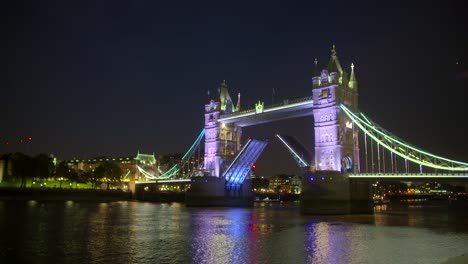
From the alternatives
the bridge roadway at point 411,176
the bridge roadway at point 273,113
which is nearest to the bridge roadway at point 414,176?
the bridge roadway at point 411,176

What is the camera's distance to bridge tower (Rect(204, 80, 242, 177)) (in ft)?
206

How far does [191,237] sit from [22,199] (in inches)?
2087

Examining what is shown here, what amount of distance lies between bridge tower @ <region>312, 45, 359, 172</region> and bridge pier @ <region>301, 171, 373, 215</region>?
2.79m

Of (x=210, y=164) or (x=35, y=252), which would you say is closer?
(x=35, y=252)

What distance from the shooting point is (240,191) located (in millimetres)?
62594

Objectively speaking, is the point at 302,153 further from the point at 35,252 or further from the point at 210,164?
the point at 35,252

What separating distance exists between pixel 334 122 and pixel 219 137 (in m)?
22.8

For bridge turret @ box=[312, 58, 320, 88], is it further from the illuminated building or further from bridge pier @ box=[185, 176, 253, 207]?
the illuminated building

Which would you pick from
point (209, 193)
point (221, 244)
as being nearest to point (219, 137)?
point (209, 193)

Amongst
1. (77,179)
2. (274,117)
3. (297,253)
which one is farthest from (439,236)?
(77,179)

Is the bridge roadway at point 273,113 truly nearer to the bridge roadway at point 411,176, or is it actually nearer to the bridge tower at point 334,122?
the bridge tower at point 334,122

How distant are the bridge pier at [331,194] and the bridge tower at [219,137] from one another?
22466 mm

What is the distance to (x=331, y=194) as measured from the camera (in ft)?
130

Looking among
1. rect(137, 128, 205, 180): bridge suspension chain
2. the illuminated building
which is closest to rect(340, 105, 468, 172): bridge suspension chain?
rect(137, 128, 205, 180): bridge suspension chain
